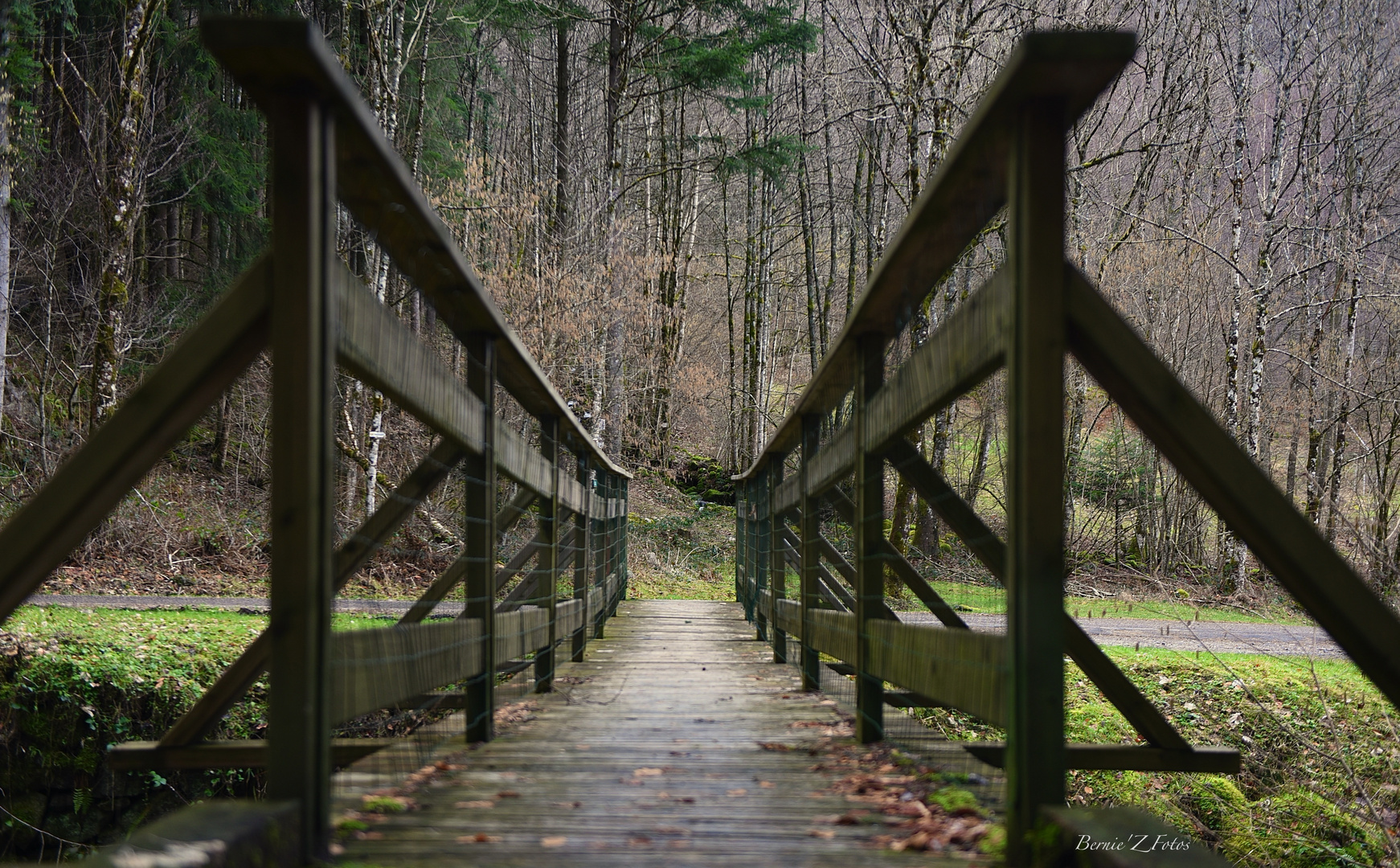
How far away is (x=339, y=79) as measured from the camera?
1.82 m

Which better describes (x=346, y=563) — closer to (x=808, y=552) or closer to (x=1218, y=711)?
(x=808, y=552)

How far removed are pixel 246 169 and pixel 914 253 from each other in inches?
633

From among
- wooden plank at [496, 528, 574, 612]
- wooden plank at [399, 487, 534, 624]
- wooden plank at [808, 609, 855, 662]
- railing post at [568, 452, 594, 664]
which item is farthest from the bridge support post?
wooden plank at [808, 609, 855, 662]

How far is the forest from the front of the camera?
12.0 metres

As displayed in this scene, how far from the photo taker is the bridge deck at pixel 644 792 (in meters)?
2.02

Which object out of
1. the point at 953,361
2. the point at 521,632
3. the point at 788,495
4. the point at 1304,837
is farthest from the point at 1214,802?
the point at 953,361

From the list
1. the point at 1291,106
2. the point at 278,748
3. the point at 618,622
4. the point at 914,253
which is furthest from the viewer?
the point at 1291,106

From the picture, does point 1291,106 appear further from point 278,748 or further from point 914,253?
point 278,748

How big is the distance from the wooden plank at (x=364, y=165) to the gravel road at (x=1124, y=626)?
6239mm

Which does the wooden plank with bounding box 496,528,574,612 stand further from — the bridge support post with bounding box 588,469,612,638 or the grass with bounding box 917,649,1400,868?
the grass with bounding box 917,649,1400,868

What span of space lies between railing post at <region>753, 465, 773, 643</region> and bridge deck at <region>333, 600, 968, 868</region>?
8.45 feet

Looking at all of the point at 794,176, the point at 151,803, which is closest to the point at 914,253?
the point at 151,803

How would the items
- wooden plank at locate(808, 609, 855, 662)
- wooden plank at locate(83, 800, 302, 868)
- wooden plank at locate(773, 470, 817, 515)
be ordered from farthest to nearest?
wooden plank at locate(773, 470, 817, 515) < wooden plank at locate(808, 609, 855, 662) < wooden plank at locate(83, 800, 302, 868)

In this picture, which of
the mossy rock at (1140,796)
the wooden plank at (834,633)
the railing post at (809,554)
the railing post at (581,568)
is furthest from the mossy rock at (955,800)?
the mossy rock at (1140,796)
